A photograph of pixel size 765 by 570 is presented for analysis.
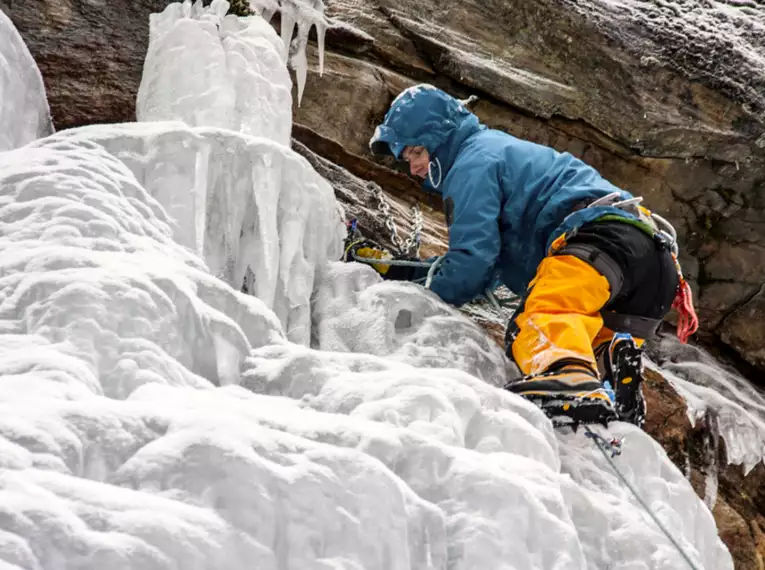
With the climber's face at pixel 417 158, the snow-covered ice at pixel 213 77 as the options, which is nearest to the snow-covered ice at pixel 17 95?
the snow-covered ice at pixel 213 77

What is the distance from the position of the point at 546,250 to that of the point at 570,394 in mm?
906

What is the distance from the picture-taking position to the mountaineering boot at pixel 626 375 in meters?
2.79

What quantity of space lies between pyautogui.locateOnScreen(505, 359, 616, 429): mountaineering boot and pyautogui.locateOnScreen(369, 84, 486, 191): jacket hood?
1.35 meters

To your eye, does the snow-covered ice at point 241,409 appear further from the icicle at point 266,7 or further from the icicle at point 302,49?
the icicle at point 266,7

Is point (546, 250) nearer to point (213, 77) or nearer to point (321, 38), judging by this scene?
point (213, 77)

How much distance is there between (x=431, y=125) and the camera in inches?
124

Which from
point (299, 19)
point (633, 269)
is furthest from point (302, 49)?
point (633, 269)

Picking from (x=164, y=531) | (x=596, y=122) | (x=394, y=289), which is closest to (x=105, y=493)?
(x=164, y=531)

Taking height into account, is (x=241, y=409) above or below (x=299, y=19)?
below

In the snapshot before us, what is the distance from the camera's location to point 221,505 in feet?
3.85

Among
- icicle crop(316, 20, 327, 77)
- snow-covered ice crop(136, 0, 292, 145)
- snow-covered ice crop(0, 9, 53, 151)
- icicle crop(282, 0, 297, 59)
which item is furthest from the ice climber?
icicle crop(282, 0, 297, 59)

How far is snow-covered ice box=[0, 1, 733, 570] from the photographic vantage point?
1.13 metres

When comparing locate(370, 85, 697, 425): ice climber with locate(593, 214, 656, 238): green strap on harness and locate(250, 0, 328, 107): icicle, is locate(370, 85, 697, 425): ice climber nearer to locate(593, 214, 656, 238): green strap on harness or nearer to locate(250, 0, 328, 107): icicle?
locate(593, 214, 656, 238): green strap on harness

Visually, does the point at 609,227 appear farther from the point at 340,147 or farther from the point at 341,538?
the point at 340,147
